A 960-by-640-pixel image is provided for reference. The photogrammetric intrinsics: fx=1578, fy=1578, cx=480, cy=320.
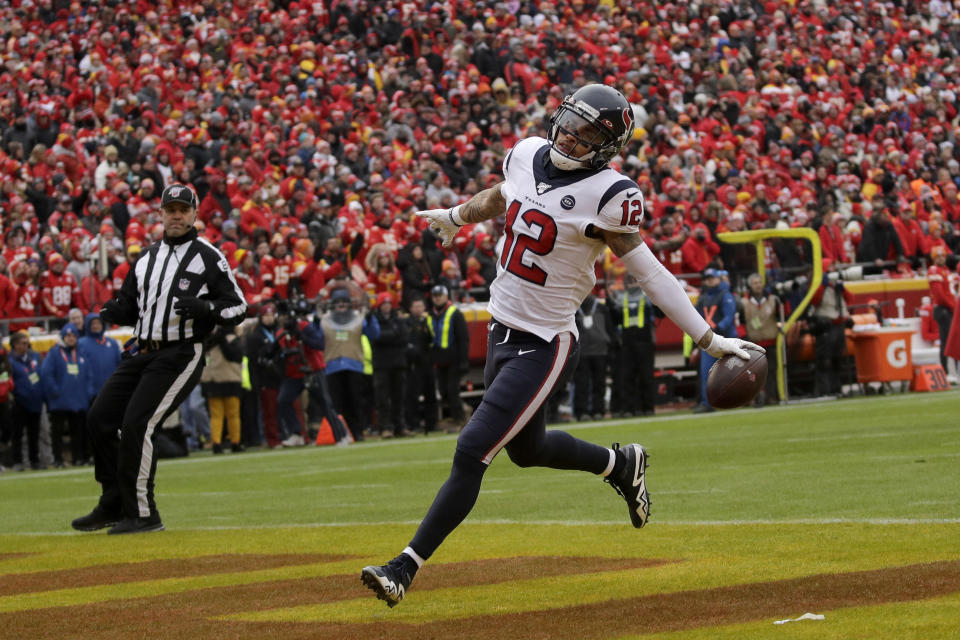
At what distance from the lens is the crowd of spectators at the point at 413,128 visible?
19.3 m

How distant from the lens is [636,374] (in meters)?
19.3

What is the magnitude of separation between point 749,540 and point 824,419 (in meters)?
8.93

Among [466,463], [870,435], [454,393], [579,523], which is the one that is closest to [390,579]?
[466,463]

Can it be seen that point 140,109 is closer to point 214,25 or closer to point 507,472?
point 214,25

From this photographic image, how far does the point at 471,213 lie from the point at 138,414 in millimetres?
3046

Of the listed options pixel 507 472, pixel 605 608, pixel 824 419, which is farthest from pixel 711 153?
pixel 605 608

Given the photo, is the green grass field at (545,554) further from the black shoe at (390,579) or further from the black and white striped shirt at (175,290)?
the black and white striped shirt at (175,290)

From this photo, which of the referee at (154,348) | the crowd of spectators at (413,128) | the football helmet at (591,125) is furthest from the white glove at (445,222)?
the crowd of spectators at (413,128)

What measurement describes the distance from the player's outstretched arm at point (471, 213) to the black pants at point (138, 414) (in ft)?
8.37

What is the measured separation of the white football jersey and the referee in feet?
10.3

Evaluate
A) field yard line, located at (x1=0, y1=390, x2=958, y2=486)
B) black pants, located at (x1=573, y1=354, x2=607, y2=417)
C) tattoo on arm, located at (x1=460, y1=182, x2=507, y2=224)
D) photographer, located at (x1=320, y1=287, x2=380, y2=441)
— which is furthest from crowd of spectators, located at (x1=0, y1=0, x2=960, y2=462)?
tattoo on arm, located at (x1=460, y1=182, x2=507, y2=224)

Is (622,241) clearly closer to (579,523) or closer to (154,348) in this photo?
(579,523)

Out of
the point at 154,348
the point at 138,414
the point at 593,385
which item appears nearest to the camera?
the point at 138,414

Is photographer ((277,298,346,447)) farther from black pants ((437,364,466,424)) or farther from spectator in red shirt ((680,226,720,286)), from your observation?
spectator in red shirt ((680,226,720,286))
